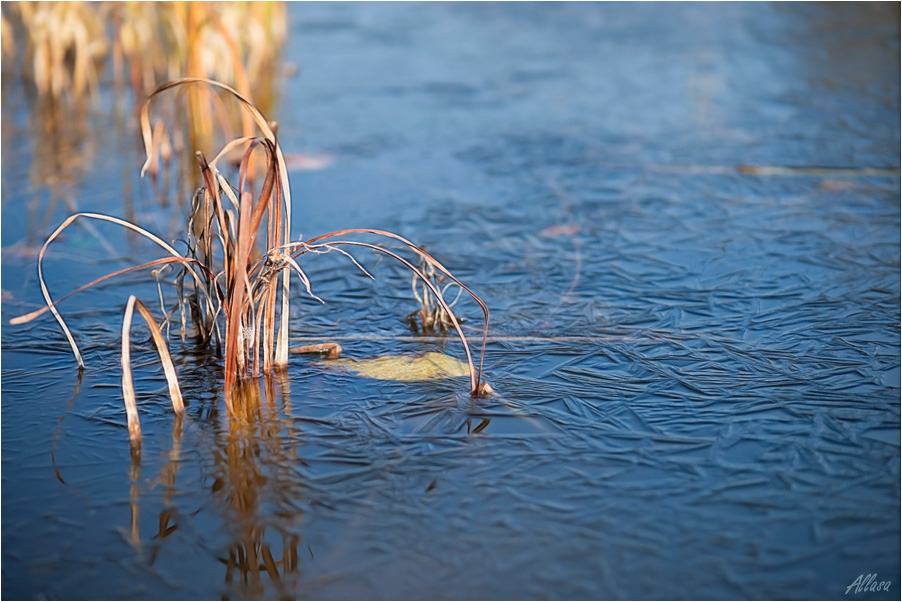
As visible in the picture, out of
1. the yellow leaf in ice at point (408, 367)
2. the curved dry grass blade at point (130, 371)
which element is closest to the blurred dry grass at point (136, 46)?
the yellow leaf in ice at point (408, 367)

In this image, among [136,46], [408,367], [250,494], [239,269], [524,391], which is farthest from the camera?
[136,46]

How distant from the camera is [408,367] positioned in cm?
219

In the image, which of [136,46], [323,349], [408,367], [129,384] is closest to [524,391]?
[408,367]

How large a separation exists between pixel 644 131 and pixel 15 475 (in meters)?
3.28

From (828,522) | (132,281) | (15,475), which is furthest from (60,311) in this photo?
(828,522)

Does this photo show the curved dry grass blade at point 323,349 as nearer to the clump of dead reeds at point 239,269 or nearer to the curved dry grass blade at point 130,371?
the clump of dead reeds at point 239,269

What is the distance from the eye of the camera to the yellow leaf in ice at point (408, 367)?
215cm

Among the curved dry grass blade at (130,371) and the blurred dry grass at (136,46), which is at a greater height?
the blurred dry grass at (136,46)

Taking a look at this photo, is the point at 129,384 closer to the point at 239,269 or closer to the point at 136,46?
the point at 239,269

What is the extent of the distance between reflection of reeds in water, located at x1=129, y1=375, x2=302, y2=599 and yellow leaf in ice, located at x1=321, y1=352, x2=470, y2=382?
0.70 feet

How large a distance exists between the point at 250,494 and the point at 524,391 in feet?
2.27

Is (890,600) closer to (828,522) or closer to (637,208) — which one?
(828,522)

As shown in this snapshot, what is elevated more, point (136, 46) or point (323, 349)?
point (136, 46)

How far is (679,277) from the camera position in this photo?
2.72 metres
